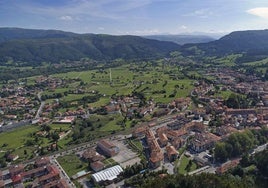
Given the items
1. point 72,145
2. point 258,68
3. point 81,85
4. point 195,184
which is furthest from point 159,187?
point 258,68

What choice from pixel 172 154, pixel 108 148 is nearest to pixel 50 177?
pixel 108 148

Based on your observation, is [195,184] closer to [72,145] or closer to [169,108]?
[72,145]

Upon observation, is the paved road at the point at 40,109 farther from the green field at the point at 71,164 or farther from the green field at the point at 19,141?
the green field at the point at 71,164

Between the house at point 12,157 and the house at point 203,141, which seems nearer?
the house at point 203,141

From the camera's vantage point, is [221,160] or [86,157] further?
[86,157]

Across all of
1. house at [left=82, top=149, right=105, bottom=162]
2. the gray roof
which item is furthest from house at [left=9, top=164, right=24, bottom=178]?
the gray roof

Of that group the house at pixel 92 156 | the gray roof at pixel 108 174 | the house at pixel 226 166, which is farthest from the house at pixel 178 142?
the house at pixel 92 156

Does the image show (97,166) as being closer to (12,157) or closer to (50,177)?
(50,177)

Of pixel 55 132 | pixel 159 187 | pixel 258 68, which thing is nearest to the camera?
pixel 159 187
